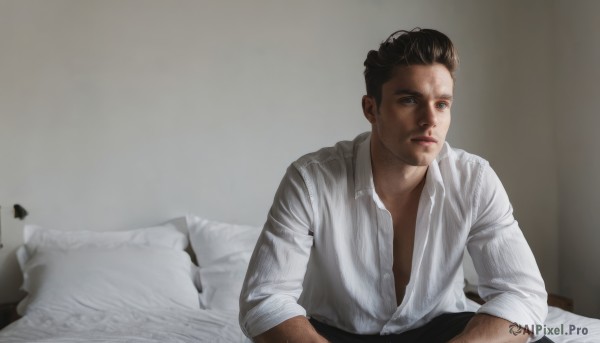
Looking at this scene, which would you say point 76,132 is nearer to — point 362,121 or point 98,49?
point 98,49

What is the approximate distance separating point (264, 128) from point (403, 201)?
1.52 m

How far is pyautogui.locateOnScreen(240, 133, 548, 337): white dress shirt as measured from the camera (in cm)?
155

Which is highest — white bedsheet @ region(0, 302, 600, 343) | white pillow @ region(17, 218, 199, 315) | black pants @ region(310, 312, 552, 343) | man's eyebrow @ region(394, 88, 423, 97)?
man's eyebrow @ region(394, 88, 423, 97)

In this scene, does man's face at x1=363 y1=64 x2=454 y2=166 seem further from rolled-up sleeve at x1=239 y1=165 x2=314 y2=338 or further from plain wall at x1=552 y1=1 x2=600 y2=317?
plain wall at x1=552 y1=1 x2=600 y2=317

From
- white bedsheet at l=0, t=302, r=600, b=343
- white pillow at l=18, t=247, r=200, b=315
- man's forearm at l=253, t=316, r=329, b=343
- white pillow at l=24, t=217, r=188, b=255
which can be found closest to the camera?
man's forearm at l=253, t=316, r=329, b=343

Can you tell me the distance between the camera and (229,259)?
274cm

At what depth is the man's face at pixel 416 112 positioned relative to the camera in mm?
1525

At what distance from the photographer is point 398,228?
65.9 inches

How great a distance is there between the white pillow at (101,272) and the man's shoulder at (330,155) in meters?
1.15

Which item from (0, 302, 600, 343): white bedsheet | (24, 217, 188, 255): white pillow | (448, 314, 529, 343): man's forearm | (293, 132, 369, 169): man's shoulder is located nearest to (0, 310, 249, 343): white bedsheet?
(0, 302, 600, 343): white bedsheet

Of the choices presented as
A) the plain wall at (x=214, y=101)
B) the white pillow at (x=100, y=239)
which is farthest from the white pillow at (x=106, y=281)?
the plain wall at (x=214, y=101)

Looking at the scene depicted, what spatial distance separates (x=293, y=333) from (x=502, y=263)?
1.86ft

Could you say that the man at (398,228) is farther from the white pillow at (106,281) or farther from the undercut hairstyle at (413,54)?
the white pillow at (106,281)

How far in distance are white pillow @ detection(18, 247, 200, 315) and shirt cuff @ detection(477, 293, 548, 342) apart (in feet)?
4.66
